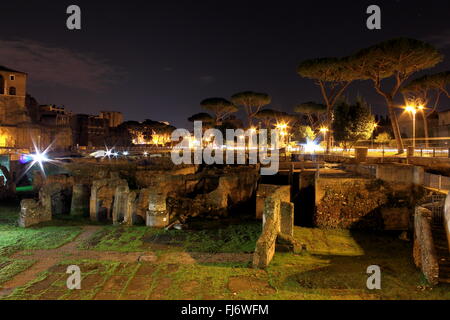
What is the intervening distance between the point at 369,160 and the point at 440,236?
10.2 meters

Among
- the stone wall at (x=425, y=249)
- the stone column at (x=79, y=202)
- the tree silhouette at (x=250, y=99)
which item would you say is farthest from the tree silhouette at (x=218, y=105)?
the stone wall at (x=425, y=249)

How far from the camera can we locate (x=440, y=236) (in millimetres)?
8273

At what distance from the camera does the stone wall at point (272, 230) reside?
27.7 ft

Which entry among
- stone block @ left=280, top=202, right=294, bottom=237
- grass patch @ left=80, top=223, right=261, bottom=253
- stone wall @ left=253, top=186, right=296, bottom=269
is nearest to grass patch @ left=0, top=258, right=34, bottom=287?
grass patch @ left=80, top=223, right=261, bottom=253

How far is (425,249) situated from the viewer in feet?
25.8

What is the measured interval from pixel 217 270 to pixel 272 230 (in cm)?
202

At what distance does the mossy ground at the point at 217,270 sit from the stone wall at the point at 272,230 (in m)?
0.31

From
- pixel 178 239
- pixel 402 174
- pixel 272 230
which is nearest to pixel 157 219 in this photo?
pixel 178 239

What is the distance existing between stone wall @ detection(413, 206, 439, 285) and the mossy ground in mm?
242

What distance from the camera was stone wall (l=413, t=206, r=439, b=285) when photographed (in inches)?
288

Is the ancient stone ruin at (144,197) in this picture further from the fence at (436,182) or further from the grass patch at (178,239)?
the fence at (436,182)

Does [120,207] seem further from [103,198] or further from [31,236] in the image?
[31,236]

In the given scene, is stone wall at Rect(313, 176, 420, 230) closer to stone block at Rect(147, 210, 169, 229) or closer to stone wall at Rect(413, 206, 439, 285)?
stone wall at Rect(413, 206, 439, 285)
